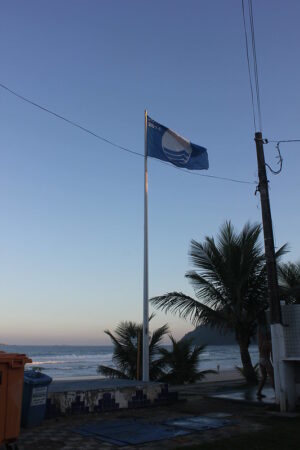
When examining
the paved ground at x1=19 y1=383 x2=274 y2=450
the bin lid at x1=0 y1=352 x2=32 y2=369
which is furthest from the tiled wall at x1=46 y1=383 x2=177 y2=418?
the bin lid at x1=0 y1=352 x2=32 y2=369

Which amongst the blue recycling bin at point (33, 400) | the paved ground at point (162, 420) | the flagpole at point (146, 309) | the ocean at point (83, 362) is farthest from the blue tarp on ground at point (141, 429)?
the ocean at point (83, 362)

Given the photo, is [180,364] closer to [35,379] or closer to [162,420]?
[162,420]

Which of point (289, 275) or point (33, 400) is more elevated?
point (289, 275)

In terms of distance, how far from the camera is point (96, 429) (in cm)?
720

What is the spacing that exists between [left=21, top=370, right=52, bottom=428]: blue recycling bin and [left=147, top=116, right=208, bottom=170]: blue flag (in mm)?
8420

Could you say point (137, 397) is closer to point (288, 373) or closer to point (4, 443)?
point (288, 373)

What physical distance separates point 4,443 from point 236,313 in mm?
9324

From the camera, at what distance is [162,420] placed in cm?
802

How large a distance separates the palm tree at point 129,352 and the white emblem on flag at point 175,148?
21.5 feet

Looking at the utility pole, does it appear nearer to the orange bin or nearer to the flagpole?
the flagpole

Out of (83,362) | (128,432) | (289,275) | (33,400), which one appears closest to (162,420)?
(128,432)

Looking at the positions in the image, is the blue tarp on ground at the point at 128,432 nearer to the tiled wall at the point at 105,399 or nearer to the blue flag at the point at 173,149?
the tiled wall at the point at 105,399

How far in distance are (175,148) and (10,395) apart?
10575 mm

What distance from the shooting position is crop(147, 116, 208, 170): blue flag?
14062 millimetres
